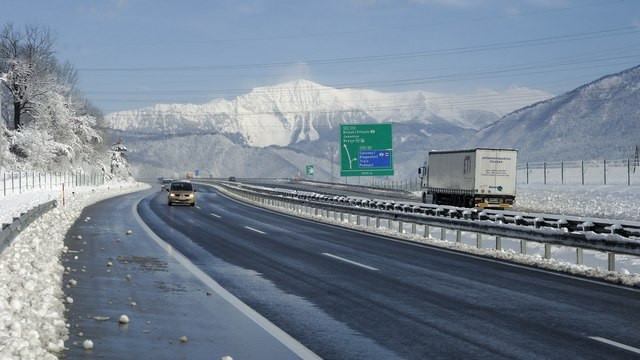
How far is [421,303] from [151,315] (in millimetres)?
3636

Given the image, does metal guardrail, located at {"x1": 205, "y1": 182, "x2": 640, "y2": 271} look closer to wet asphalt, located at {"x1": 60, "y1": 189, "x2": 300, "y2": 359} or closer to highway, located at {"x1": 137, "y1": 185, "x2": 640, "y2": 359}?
highway, located at {"x1": 137, "y1": 185, "x2": 640, "y2": 359}

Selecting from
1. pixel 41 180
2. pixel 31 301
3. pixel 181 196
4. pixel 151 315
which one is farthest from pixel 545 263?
pixel 41 180

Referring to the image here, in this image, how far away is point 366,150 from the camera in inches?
1647

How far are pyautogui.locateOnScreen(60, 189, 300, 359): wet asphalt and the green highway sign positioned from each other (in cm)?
2599

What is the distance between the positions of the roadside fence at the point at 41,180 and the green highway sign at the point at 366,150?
24608 mm

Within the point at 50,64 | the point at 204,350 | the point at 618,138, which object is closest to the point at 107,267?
the point at 204,350

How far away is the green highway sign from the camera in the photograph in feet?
136

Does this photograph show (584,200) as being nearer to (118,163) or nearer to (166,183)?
(166,183)

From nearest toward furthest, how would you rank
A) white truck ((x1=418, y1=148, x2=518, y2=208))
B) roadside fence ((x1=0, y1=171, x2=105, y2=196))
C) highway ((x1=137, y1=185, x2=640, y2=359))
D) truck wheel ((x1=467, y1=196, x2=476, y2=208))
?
highway ((x1=137, y1=185, x2=640, y2=359)), white truck ((x1=418, y1=148, x2=518, y2=208)), truck wheel ((x1=467, y1=196, x2=476, y2=208)), roadside fence ((x1=0, y1=171, x2=105, y2=196))

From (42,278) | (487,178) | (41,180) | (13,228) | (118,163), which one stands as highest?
(118,163)

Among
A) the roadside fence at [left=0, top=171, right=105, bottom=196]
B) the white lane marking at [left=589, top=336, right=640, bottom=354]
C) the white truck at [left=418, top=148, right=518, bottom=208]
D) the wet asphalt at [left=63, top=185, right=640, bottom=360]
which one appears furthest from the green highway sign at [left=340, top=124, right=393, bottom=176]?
the white lane marking at [left=589, top=336, right=640, bottom=354]

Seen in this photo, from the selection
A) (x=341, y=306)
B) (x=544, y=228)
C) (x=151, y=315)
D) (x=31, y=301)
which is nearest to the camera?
(x=31, y=301)

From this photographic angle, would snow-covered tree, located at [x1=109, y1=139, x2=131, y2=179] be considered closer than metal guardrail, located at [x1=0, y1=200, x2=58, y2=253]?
No

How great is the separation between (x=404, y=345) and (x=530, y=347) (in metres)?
1.26
